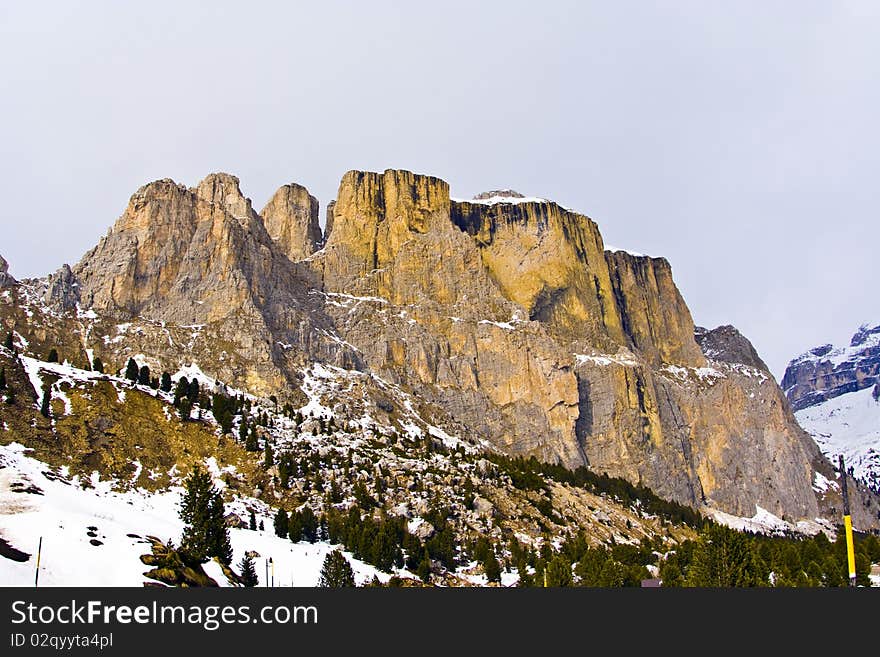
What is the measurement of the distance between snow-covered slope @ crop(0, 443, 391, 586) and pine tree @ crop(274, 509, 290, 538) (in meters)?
1.46

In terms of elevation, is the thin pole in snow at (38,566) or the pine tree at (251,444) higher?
the pine tree at (251,444)

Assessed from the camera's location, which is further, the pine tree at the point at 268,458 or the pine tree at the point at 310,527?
the pine tree at the point at 268,458

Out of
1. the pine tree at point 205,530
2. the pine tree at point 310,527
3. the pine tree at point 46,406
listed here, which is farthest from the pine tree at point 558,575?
the pine tree at point 46,406

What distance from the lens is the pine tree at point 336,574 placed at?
87375 millimetres

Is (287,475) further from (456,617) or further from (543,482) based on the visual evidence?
(456,617)

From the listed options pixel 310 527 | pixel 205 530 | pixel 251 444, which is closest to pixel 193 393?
pixel 251 444

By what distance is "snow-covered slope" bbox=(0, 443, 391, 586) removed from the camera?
203 ft

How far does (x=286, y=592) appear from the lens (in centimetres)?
5275

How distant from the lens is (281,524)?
377ft

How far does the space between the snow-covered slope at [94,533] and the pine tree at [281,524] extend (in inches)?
57.3

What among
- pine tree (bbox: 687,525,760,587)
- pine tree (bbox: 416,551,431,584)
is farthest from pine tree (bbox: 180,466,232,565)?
pine tree (bbox: 687,525,760,587)

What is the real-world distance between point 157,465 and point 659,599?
91.8 metres

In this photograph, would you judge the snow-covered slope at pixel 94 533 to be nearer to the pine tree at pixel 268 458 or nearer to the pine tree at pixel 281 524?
the pine tree at pixel 281 524

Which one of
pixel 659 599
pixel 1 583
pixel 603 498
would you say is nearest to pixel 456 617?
pixel 659 599
